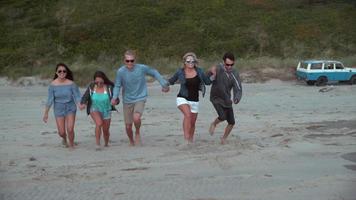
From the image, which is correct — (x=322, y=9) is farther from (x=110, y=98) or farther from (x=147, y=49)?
(x=110, y=98)

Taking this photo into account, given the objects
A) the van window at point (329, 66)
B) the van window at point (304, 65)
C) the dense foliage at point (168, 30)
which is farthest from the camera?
the dense foliage at point (168, 30)

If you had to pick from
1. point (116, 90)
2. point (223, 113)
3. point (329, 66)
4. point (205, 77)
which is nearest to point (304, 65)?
point (329, 66)

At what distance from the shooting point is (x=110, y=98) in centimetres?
974

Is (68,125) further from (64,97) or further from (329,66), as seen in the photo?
(329,66)

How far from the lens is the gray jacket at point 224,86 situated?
9.76m

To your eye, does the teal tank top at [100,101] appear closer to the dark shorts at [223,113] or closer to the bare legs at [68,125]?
the bare legs at [68,125]

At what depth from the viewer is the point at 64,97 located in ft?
32.0

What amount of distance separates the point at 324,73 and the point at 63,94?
813 inches

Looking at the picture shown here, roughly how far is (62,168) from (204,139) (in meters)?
3.54

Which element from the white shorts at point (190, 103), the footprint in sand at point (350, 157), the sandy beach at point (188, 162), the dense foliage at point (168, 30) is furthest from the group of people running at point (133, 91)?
the dense foliage at point (168, 30)

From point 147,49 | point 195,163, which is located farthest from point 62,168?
point 147,49

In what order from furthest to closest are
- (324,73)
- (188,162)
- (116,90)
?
1. (324,73)
2. (116,90)
3. (188,162)

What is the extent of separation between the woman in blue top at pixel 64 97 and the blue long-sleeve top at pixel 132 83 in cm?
77

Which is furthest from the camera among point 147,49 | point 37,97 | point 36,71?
point 147,49
